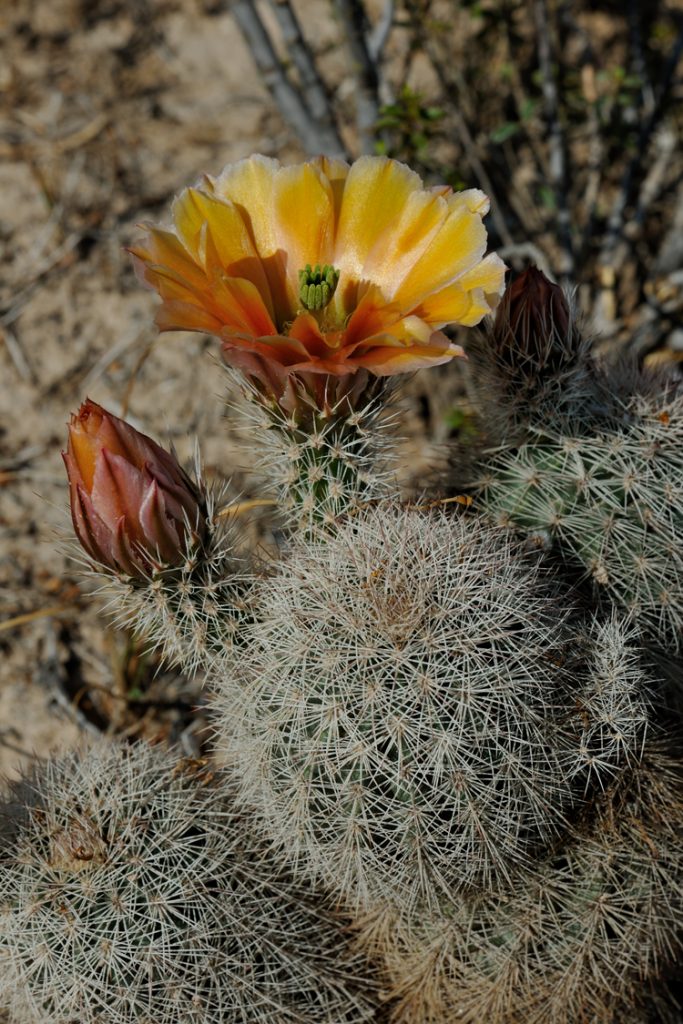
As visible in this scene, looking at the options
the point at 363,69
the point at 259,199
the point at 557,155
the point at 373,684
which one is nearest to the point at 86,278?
the point at 363,69

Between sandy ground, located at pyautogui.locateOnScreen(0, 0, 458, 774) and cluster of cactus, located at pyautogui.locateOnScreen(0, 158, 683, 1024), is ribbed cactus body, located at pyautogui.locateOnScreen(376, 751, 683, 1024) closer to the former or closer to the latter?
cluster of cactus, located at pyautogui.locateOnScreen(0, 158, 683, 1024)

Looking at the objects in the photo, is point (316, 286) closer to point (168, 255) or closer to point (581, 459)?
point (168, 255)

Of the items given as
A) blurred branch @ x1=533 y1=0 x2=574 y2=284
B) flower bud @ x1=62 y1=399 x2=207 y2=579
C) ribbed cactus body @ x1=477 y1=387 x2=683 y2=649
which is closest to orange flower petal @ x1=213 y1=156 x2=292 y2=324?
flower bud @ x1=62 y1=399 x2=207 y2=579

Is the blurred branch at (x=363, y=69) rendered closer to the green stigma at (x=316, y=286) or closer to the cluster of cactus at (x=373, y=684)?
the cluster of cactus at (x=373, y=684)

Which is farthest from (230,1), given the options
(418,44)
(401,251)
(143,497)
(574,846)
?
(574,846)

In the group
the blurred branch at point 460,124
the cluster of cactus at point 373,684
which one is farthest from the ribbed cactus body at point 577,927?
the blurred branch at point 460,124

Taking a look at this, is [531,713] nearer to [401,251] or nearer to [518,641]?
[518,641]
